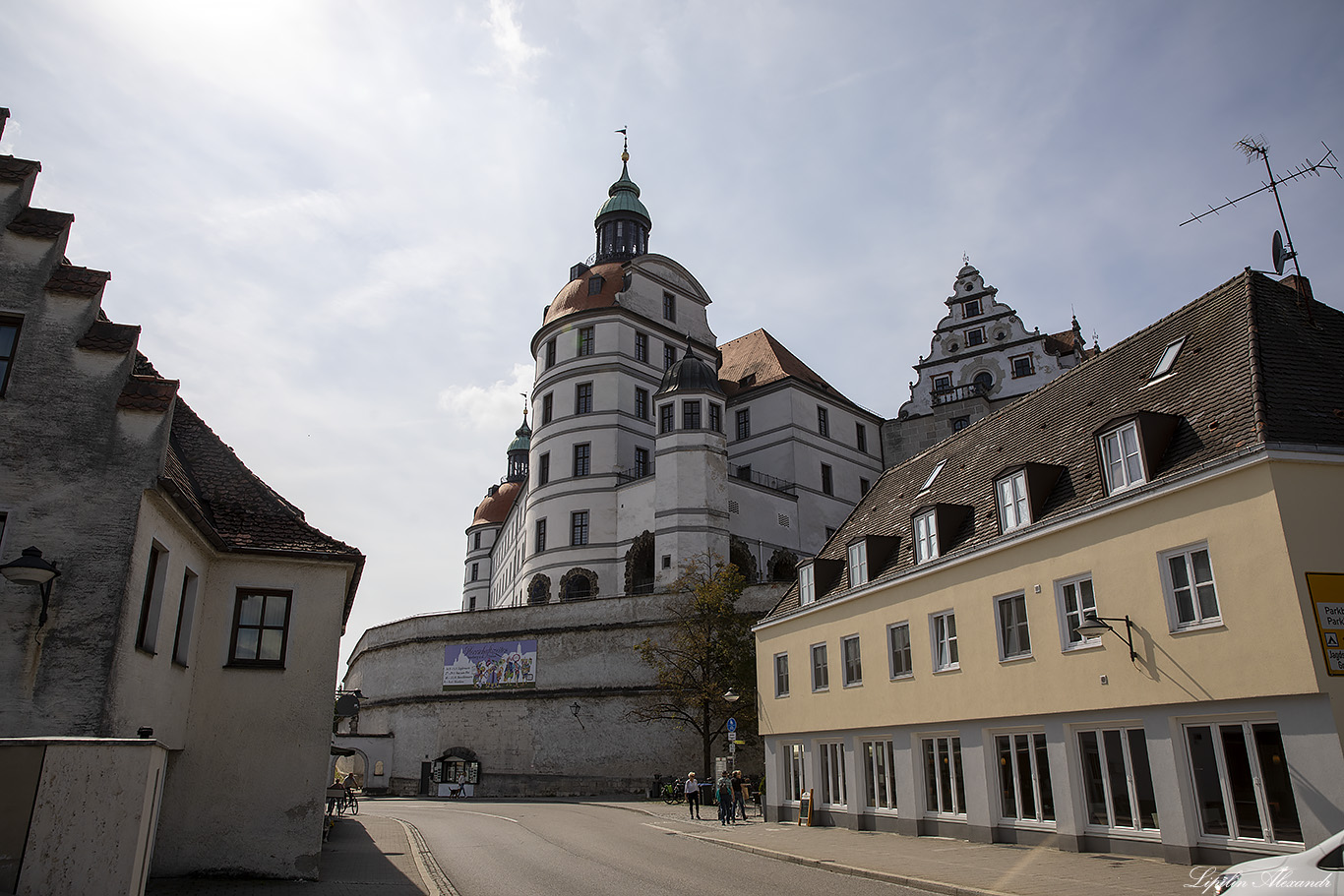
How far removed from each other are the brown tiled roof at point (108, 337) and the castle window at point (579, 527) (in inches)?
1440

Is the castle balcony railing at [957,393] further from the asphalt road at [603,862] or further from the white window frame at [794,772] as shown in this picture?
the asphalt road at [603,862]

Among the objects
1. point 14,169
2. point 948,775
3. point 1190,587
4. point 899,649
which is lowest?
point 948,775

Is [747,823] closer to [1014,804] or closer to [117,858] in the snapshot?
[1014,804]

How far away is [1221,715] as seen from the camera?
13523 millimetres

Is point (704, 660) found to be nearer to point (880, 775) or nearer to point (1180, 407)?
point (880, 775)

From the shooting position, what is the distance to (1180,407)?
52.2 ft

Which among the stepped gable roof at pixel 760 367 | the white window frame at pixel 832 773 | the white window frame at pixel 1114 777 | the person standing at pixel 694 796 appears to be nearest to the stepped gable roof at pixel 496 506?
the stepped gable roof at pixel 760 367

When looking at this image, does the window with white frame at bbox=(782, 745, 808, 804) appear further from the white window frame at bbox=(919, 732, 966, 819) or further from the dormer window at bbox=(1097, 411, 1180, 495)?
the dormer window at bbox=(1097, 411, 1180, 495)

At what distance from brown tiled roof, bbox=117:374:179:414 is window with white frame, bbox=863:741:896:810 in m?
16.3

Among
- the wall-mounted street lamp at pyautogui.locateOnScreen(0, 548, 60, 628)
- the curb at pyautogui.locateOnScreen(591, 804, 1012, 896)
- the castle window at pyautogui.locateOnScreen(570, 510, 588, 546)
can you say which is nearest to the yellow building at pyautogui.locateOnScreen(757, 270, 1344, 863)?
the curb at pyautogui.locateOnScreen(591, 804, 1012, 896)

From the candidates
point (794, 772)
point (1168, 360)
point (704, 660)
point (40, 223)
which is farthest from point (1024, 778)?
point (704, 660)

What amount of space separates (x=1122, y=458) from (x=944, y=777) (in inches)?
311

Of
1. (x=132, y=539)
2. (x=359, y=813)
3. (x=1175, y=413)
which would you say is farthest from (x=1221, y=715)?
(x=359, y=813)

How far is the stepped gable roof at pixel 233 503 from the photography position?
15203 millimetres
